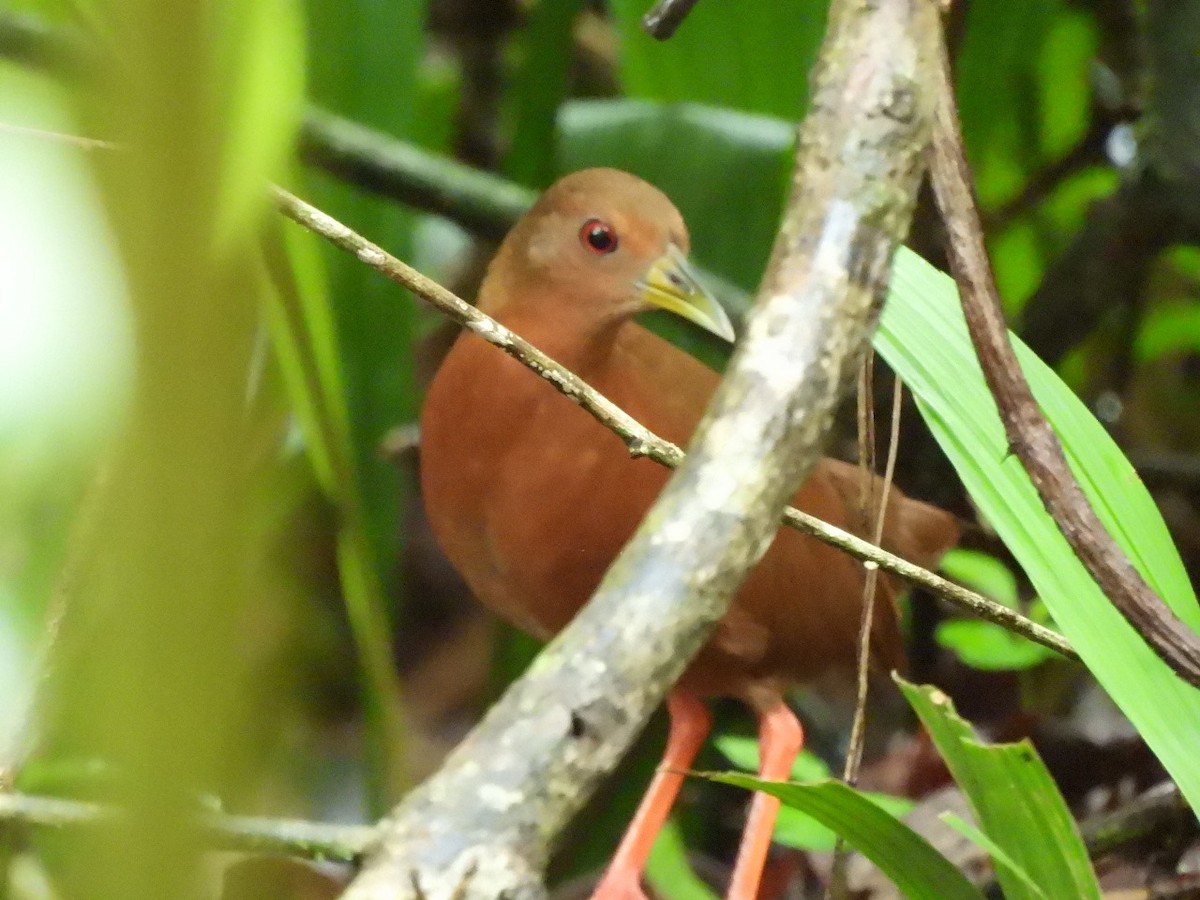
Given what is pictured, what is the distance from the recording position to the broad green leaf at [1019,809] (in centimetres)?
68

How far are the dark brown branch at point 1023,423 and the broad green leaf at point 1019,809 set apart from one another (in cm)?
9

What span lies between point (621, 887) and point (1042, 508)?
68 cm

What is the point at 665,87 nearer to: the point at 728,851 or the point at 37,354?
the point at 728,851

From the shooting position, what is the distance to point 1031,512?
788mm

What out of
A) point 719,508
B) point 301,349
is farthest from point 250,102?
point 301,349

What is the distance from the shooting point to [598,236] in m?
1.15

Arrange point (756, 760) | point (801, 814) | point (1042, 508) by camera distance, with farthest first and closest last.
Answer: point (756, 760) → point (801, 814) → point (1042, 508)

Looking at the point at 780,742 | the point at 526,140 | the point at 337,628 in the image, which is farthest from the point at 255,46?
the point at 526,140

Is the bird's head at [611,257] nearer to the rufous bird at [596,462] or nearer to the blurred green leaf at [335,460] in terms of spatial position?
the rufous bird at [596,462]

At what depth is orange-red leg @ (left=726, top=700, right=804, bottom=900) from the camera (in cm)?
116

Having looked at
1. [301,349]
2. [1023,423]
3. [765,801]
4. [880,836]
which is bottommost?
[765,801]

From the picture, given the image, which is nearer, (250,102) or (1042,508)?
(250,102)

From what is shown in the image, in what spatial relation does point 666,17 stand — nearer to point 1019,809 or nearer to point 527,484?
point 527,484

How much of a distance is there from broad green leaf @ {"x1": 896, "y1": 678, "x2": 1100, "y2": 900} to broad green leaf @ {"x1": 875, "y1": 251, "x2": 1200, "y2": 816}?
8 cm
